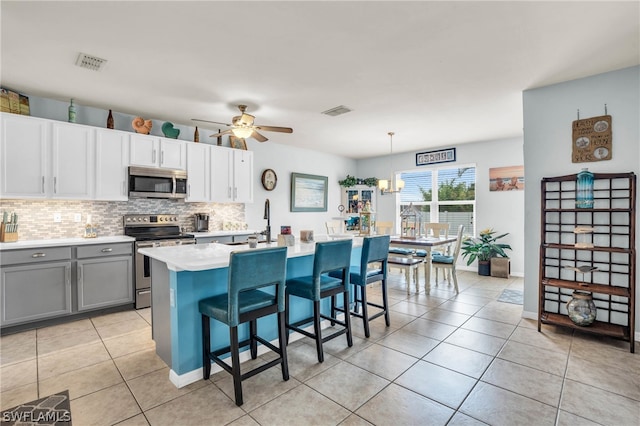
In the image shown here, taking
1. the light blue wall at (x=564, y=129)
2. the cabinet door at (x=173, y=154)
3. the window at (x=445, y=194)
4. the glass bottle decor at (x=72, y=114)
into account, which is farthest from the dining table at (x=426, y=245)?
the glass bottle decor at (x=72, y=114)

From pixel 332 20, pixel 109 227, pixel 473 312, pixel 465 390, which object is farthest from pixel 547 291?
pixel 109 227

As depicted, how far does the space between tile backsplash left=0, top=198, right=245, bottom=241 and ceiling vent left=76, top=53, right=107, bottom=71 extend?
1.88 m

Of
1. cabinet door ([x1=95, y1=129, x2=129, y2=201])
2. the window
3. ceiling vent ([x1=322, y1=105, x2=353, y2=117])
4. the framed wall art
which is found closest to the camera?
cabinet door ([x1=95, y1=129, x2=129, y2=201])

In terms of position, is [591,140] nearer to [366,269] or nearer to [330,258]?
[366,269]

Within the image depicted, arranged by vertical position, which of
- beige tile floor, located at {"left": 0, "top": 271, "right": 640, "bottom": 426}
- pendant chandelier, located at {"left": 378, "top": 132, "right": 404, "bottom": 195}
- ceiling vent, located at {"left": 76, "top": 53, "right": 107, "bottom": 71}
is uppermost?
ceiling vent, located at {"left": 76, "top": 53, "right": 107, "bottom": 71}

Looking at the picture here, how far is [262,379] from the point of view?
2344 millimetres

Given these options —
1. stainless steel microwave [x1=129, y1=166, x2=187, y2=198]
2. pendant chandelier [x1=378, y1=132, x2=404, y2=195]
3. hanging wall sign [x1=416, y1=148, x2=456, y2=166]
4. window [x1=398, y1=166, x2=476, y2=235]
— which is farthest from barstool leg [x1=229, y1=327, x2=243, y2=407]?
hanging wall sign [x1=416, y1=148, x2=456, y2=166]

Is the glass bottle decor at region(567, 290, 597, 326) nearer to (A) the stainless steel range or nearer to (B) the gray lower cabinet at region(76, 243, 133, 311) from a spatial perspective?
(A) the stainless steel range

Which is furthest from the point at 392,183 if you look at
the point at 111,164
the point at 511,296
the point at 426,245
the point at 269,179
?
the point at 111,164

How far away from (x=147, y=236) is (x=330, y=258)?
286 centimetres

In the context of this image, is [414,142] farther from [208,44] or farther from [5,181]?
[5,181]

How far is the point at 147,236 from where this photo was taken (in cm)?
418

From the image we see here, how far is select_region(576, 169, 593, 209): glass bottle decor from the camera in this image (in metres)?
3.08

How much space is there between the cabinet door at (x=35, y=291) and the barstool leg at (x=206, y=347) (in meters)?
2.26
